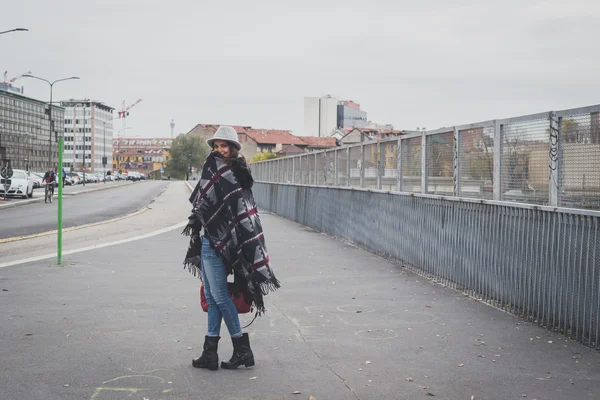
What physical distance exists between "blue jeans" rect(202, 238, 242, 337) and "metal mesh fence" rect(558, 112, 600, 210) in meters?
3.24

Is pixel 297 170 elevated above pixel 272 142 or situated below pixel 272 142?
below

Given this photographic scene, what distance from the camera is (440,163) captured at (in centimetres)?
1132

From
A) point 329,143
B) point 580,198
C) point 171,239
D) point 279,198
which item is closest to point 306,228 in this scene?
point 171,239

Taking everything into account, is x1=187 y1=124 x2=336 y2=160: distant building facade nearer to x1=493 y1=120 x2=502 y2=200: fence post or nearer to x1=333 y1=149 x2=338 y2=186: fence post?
x1=333 y1=149 x2=338 y2=186: fence post

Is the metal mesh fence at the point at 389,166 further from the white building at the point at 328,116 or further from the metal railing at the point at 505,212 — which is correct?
the white building at the point at 328,116

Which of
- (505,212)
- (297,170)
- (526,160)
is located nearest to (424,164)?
(505,212)

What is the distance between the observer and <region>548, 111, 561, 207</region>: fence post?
753 centimetres

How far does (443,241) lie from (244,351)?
5406mm

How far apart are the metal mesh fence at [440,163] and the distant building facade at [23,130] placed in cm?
13043

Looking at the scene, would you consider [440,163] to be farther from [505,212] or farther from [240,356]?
[240,356]

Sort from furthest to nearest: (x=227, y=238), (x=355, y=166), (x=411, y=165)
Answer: (x=355, y=166) < (x=411, y=165) < (x=227, y=238)

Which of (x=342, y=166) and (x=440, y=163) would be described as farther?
Answer: (x=342, y=166)

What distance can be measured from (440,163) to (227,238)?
6173 millimetres

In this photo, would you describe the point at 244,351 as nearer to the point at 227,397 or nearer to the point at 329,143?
the point at 227,397
